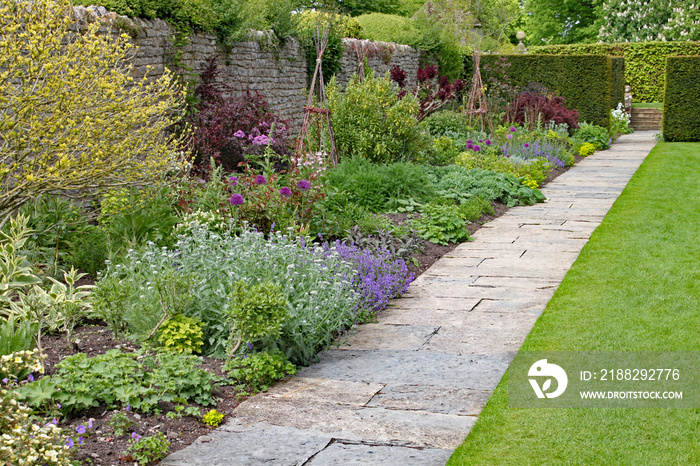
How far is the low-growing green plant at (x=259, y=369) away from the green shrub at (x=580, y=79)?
50.6 ft

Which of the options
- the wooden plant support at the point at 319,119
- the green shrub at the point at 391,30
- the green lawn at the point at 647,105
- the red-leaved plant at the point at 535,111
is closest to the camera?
the wooden plant support at the point at 319,119

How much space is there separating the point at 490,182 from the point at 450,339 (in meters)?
5.23

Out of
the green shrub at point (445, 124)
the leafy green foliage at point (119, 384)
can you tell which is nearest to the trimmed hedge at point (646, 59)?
the green shrub at point (445, 124)

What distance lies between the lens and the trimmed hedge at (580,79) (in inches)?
679

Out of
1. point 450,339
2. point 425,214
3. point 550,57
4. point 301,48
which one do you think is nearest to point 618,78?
point 550,57

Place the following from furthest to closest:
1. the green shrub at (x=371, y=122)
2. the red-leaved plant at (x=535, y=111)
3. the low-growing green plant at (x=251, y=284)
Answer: the red-leaved plant at (x=535, y=111), the green shrub at (x=371, y=122), the low-growing green plant at (x=251, y=284)

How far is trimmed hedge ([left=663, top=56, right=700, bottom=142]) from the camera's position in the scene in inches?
677

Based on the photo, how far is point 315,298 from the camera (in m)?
4.18

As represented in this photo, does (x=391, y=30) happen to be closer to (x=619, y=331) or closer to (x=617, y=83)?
(x=617, y=83)

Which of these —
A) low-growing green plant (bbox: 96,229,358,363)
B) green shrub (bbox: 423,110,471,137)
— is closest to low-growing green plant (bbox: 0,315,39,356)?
low-growing green plant (bbox: 96,229,358,363)

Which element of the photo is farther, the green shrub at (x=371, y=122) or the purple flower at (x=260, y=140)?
the green shrub at (x=371, y=122)

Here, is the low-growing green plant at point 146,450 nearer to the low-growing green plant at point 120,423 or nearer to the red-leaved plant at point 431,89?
the low-growing green plant at point 120,423

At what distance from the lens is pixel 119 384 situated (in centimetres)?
331

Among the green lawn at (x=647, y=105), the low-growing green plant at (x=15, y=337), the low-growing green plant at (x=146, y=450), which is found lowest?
the low-growing green plant at (x=146, y=450)
